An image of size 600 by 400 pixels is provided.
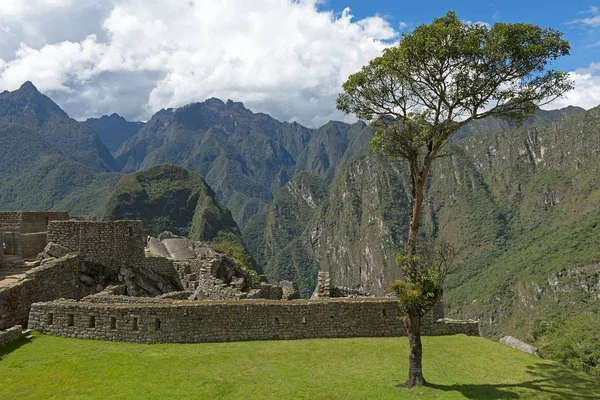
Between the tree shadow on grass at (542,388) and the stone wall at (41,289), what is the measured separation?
42.8ft

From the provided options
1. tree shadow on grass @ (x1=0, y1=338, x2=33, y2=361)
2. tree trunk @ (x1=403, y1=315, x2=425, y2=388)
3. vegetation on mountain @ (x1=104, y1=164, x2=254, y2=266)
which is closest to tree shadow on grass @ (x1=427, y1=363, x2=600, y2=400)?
tree trunk @ (x1=403, y1=315, x2=425, y2=388)

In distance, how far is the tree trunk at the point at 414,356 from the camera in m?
11.5

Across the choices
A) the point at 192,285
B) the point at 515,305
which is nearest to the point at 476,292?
the point at 515,305

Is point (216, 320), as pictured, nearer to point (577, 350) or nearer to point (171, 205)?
point (577, 350)

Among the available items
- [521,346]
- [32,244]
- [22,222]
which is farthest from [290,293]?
[22,222]

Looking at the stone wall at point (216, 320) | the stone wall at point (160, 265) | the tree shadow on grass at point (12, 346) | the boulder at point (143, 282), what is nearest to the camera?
the tree shadow on grass at point (12, 346)

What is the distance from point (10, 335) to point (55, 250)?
626cm

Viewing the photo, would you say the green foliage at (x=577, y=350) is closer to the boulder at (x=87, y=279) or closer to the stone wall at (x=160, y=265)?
the stone wall at (x=160, y=265)

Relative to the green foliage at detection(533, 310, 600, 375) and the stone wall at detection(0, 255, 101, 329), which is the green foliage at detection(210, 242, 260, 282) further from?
the green foliage at detection(533, 310, 600, 375)

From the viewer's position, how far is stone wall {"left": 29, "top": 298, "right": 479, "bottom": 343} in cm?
1413

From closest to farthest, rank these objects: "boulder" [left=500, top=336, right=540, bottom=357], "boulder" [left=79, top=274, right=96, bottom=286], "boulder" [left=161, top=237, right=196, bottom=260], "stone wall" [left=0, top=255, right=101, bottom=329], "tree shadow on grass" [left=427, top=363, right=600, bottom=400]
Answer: "tree shadow on grass" [left=427, top=363, right=600, bottom=400] < "stone wall" [left=0, top=255, right=101, bottom=329] < "boulder" [left=500, top=336, right=540, bottom=357] < "boulder" [left=79, top=274, right=96, bottom=286] < "boulder" [left=161, top=237, right=196, bottom=260]

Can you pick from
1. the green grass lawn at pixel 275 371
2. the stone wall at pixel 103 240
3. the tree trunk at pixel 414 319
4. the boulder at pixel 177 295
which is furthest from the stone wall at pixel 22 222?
the tree trunk at pixel 414 319

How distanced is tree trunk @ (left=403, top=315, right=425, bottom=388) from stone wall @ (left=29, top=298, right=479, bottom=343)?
3.10 m

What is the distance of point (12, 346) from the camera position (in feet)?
42.9
